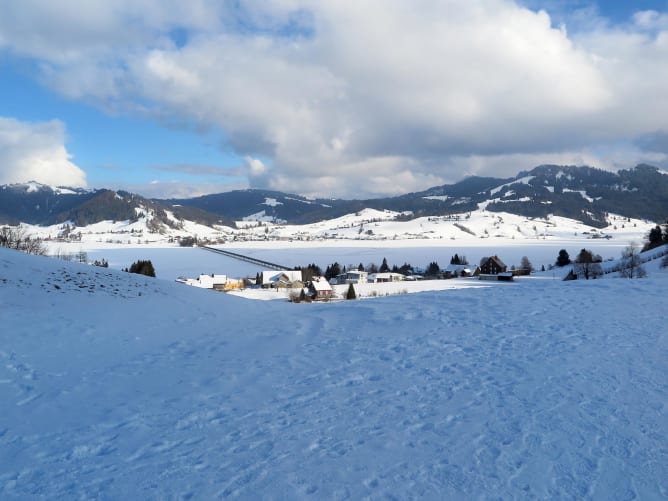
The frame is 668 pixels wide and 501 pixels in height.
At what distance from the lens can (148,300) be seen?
1558 centimetres

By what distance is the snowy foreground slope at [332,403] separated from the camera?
16.0 feet

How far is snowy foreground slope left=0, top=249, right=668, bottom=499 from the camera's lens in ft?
16.0

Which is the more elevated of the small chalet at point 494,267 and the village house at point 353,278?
the small chalet at point 494,267

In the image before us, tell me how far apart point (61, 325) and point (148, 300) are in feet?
13.9

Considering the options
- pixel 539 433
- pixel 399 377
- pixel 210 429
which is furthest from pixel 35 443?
pixel 539 433

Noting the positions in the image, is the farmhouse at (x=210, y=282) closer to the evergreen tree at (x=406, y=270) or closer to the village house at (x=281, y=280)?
the village house at (x=281, y=280)

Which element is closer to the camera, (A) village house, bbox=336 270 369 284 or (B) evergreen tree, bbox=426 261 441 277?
(A) village house, bbox=336 270 369 284

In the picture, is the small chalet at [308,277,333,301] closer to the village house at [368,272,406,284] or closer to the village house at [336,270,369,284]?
the village house at [336,270,369,284]

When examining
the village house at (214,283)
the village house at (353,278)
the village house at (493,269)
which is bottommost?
the village house at (214,283)

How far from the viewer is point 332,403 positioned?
712 cm

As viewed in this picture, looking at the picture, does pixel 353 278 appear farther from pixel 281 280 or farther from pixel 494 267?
pixel 494 267

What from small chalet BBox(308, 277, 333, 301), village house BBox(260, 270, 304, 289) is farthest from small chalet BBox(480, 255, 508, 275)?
village house BBox(260, 270, 304, 289)

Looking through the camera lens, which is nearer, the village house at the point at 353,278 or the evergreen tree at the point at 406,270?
the village house at the point at 353,278

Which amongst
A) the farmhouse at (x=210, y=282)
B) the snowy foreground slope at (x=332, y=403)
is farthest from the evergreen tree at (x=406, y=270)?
the snowy foreground slope at (x=332, y=403)
